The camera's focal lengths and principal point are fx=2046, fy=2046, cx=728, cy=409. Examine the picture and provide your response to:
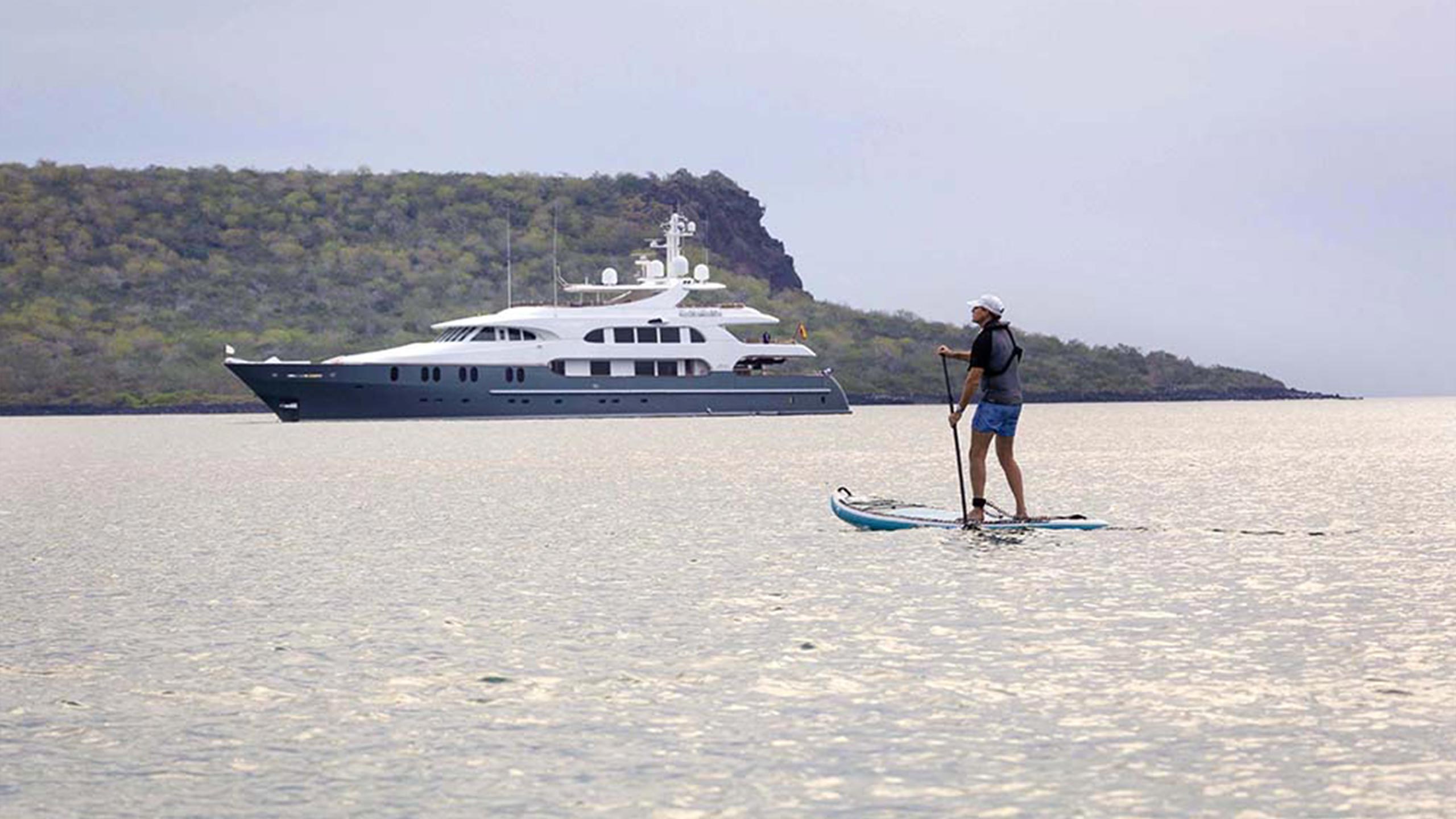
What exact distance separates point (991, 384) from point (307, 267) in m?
115

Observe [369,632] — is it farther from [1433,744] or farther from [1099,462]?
[1099,462]

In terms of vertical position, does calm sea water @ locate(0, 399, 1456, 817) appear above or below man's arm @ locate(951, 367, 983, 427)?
below

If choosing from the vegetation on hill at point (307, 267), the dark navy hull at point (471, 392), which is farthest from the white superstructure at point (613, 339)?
the vegetation on hill at point (307, 267)

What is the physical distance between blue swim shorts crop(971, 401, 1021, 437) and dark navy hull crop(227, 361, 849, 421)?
168 ft

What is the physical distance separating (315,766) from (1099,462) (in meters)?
30.0

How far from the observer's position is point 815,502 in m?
24.3

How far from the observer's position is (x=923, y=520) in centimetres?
1855

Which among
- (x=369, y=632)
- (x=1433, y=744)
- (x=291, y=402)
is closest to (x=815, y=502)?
(x=369, y=632)

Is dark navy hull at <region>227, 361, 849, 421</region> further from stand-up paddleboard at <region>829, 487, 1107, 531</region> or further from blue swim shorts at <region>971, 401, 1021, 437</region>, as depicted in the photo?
blue swim shorts at <region>971, 401, 1021, 437</region>

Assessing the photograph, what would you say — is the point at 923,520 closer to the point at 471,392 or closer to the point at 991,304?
the point at 991,304

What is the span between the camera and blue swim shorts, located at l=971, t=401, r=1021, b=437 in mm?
17797

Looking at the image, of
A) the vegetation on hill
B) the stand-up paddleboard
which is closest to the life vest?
the stand-up paddleboard

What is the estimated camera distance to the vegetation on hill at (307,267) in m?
111

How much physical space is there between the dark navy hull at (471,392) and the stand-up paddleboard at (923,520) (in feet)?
162
